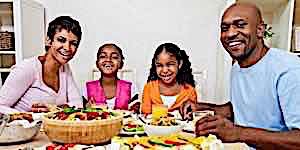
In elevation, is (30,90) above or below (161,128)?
above

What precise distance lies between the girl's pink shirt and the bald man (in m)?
0.96

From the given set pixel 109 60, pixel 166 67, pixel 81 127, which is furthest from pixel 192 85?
pixel 81 127

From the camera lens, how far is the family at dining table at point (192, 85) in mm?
1188

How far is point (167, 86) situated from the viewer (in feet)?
7.86

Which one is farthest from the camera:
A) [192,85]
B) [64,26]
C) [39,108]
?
[192,85]

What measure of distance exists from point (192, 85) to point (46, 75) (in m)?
1.10

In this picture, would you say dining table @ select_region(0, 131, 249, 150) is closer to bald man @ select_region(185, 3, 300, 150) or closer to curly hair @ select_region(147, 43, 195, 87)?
bald man @ select_region(185, 3, 300, 150)

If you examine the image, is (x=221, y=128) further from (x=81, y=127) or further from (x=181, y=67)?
(x=181, y=67)

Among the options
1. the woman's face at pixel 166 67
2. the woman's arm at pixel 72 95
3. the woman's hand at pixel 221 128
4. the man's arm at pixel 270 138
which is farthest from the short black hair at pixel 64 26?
the man's arm at pixel 270 138

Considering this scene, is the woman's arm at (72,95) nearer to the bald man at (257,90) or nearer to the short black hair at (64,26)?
the short black hair at (64,26)

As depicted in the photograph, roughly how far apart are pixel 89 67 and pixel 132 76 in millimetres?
411

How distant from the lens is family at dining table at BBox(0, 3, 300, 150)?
1188 millimetres

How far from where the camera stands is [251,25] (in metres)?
1.29

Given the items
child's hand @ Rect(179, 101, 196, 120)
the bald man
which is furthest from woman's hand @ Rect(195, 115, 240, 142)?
child's hand @ Rect(179, 101, 196, 120)
